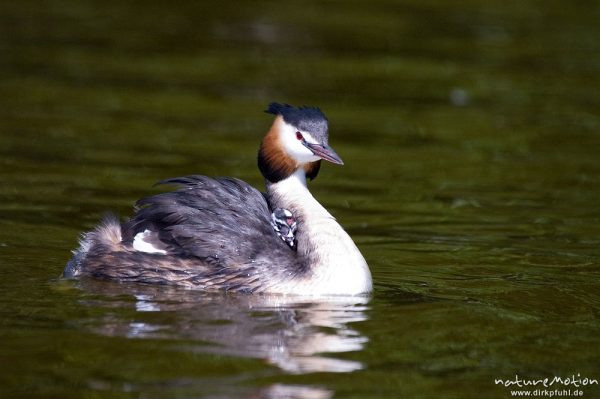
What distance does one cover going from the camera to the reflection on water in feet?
Result: 23.0

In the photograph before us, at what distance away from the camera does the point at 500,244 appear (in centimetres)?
1025

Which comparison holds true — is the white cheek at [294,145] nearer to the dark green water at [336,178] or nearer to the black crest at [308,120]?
the black crest at [308,120]

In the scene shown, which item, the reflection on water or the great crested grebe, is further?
the great crested grebe

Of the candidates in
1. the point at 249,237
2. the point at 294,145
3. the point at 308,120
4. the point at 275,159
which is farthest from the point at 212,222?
the point at 308,120

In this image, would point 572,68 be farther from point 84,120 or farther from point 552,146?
point 84,120

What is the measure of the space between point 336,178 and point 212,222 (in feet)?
14.0

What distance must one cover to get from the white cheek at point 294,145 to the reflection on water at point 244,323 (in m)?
0.99

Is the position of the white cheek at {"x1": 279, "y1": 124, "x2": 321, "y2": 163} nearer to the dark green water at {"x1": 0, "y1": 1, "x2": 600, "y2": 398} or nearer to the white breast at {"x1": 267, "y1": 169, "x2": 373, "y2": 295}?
the white breast at {"x1": 267, "y1": 169, "x2": 373, "y2": 295}

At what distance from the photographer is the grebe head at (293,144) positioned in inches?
331

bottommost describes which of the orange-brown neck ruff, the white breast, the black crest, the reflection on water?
the reflection on water

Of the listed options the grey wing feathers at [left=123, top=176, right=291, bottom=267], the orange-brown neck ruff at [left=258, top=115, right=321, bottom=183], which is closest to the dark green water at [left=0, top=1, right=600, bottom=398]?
the grey wing feathers at [left=123, top=176, right=291, bottom=267]

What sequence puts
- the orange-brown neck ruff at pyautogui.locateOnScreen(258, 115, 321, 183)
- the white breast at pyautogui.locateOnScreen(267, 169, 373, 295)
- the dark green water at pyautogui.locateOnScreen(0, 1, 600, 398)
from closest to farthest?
the dark green water at pyautogui.locateOnScreen(0, 1, 600, 398) → the white breast at pyautogui.locateOnScreen(267, 169, 373, 295) → the orange-brown neck ruff at pyautogui.locateOnScreen(258, 115, 321, 183)

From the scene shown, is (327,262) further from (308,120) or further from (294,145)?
(308,120)

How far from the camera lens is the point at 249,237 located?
328 inches
